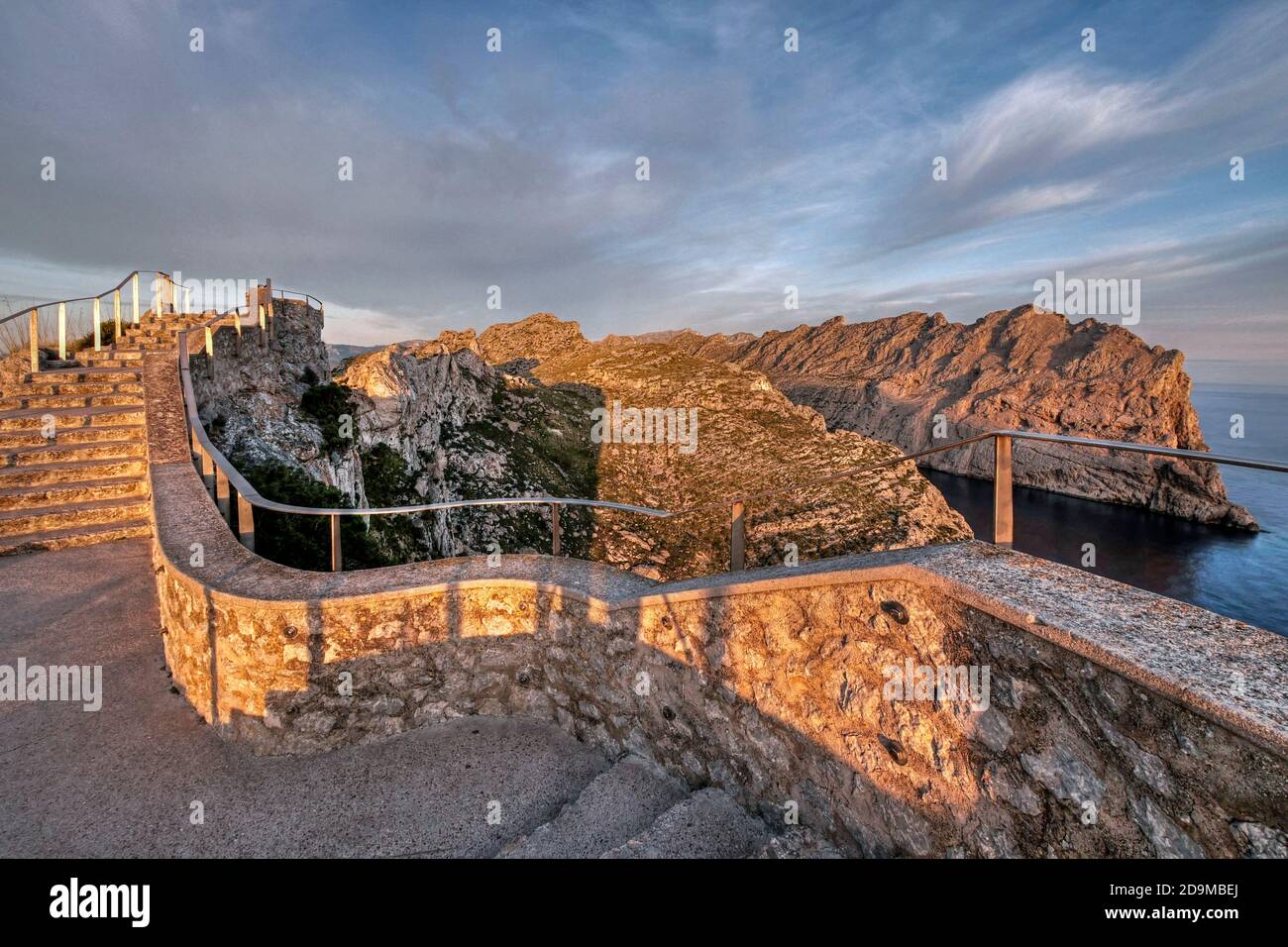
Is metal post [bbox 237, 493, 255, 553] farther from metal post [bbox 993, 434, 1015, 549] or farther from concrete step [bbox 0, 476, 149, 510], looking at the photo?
metal post [bbox 993, 434, 1015, 549]

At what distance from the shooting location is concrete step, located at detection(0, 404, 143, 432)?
29.3 feet

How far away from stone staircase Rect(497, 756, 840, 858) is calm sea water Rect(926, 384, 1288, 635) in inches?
1806

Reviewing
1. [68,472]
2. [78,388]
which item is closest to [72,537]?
[68,472]

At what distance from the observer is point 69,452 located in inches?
340

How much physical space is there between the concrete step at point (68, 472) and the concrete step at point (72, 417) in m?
0.93

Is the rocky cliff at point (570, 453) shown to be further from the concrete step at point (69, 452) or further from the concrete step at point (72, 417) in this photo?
the concrete step at point (69, 452)

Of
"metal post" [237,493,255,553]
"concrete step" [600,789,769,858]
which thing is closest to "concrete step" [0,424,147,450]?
"metal post" [237,493,255,553]

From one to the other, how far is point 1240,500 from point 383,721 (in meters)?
109

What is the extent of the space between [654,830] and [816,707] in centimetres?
126

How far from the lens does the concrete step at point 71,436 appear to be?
8609mm

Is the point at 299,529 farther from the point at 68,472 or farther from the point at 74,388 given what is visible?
the point at 74,388

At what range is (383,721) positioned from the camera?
4.58 metres

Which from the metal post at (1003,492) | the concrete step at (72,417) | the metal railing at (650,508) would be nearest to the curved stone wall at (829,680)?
the metal post at (1003,492)
